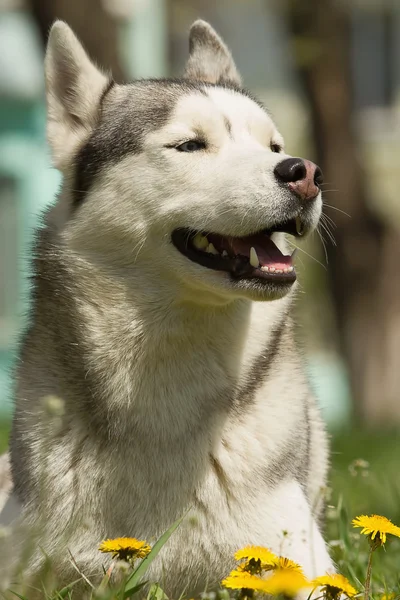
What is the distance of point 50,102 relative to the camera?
4.07 meters

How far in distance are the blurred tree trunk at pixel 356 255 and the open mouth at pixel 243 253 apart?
6620 millimetres

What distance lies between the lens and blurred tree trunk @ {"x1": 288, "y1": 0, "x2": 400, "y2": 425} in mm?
10148

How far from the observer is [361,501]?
17.2ft

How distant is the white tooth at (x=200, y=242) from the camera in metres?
3.61

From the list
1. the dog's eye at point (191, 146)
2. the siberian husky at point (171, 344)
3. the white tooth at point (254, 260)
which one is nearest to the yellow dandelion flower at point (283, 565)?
the siberian husky at point (171, 344)

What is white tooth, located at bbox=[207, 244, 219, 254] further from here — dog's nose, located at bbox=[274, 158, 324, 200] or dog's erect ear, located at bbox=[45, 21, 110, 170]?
dog's erect ear, located at bbox=[45, 21, 110, 170]

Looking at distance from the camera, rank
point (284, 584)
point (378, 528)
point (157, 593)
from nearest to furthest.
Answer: point (284, 584), point (378, 528), point (157, 593)

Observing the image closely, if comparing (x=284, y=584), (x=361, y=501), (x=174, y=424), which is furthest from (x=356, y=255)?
(x=284, y=584)

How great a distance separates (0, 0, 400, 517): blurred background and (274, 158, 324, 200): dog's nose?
54cm

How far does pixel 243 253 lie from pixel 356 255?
6735mm

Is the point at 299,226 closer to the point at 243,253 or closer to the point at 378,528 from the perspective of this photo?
the point at 243,253

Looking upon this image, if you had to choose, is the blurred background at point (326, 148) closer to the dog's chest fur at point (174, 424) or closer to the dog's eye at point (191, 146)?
the dog's chest fur at point (174, 424)

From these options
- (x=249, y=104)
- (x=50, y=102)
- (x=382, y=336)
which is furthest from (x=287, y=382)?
(x=382, y=336)

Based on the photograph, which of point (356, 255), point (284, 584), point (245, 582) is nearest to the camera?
point (284, 584)
